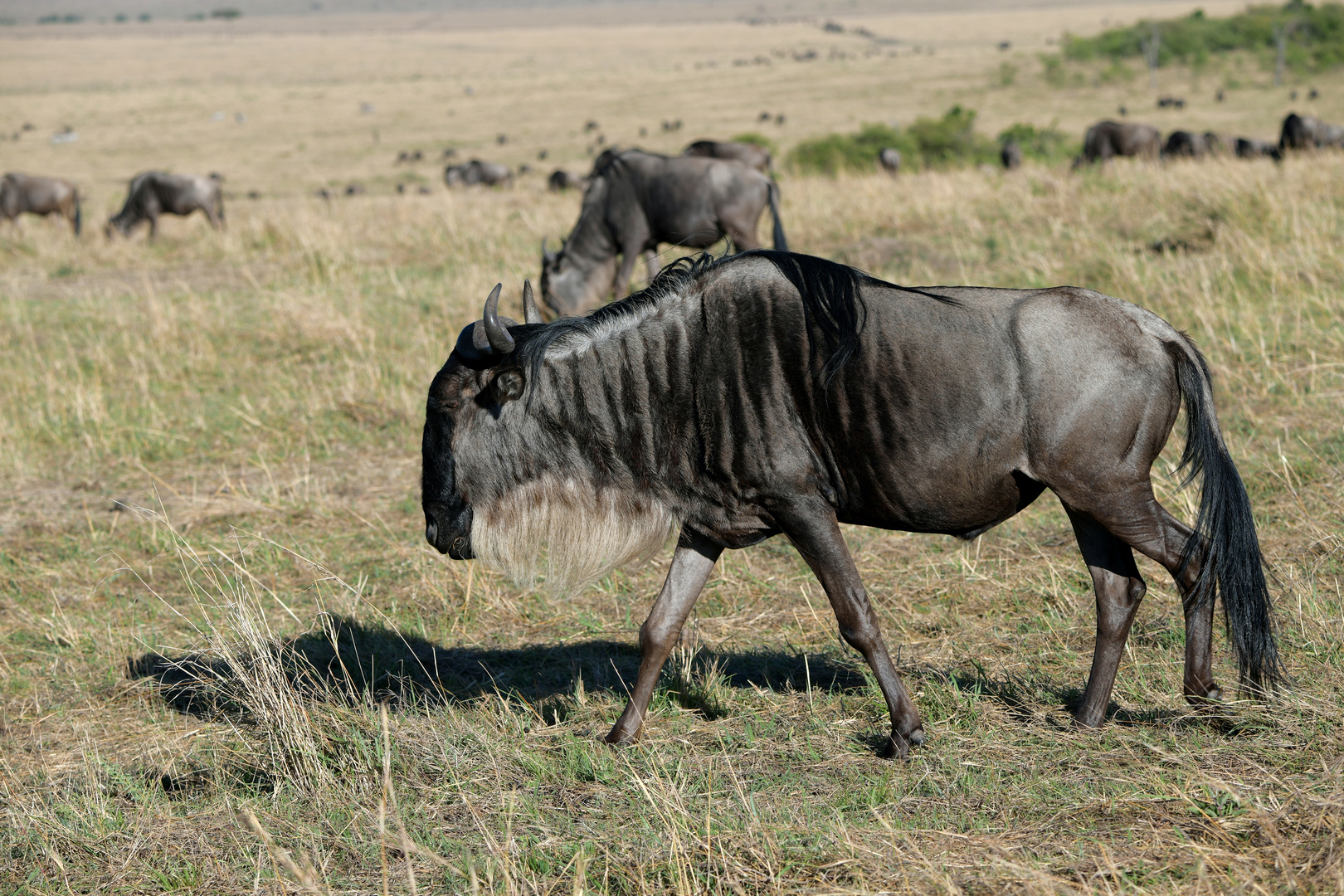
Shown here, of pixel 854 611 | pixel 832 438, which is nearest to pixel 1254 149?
pixel 832 438

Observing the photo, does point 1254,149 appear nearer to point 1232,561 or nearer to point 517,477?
point 1232,561

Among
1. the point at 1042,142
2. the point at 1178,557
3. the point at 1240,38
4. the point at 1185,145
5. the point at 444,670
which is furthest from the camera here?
the point at 1240,38

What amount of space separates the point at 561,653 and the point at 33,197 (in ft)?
60.7

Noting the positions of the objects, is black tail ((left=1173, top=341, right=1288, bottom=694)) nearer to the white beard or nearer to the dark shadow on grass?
the dark shadow on grass

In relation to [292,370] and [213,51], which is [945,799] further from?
[213,51]

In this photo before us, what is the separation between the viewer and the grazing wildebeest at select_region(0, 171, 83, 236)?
18906mm

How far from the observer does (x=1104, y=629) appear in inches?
133

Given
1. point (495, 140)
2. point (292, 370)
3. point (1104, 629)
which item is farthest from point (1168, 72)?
point (1104, 629)

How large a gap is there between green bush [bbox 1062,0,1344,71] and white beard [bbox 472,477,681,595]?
4469 cm

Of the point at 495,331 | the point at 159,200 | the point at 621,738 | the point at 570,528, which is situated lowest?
the point at 621,738

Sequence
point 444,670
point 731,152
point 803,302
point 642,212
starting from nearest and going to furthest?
point 803,302
point 444,670
point 642,212
point 731,152

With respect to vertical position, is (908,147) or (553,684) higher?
(908,147)

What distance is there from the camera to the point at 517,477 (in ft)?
12.1

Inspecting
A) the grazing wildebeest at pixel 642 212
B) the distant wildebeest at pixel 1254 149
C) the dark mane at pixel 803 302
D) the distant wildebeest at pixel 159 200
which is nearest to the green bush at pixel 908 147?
the distant wildebeest at pixel 1254 149
